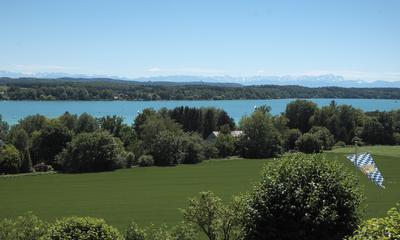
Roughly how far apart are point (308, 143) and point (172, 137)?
99.8 ft

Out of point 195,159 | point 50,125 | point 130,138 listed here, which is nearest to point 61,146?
point 50,125

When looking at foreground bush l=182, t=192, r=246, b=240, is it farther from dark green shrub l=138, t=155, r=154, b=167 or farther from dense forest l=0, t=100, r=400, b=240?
dark green shrub l=138, t=155, r=154, b=167

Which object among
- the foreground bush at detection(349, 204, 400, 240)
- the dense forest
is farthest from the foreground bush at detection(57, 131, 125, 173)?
the foreground bush at detection(349, 204, 400, 240)

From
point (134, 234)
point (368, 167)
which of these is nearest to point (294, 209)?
point (134, 234)

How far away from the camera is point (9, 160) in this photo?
7631 centimetres

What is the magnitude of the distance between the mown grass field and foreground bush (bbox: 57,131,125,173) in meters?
4.07

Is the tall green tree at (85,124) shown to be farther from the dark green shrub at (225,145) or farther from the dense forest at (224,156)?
the dark green shrub at (225,145)

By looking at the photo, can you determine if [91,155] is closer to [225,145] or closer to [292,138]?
[225,145]

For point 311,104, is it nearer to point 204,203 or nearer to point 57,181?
point 57,181

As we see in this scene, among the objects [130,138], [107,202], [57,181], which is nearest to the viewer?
[107,202]

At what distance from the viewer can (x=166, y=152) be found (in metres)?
85.1

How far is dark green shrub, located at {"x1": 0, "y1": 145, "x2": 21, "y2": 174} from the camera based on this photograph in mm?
75812

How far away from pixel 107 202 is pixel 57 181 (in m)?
18.0

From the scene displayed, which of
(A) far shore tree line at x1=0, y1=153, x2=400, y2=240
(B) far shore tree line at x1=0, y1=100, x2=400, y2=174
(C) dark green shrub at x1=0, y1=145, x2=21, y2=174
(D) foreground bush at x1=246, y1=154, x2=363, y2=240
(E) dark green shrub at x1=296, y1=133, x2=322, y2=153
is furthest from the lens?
(E) dark green shrub at x1=296, y1=133, x2=322, y2=153
